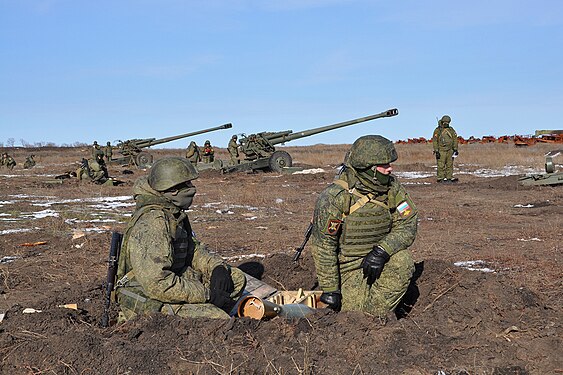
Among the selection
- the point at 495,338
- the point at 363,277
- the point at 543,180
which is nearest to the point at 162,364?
the point at 363,277

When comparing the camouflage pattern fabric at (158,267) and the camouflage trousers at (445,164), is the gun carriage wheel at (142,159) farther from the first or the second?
the camouflage pattern fabric at (158,267)

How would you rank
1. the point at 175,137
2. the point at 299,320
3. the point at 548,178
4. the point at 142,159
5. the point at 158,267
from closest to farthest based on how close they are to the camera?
the point at 158,267, the point at 299,320, the point at 548,178, the point at 175,137, the point at 142,159

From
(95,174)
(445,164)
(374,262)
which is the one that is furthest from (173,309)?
(95,174)

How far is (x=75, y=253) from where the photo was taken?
8711 millimetres

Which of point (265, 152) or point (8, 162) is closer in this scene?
point (265, 152)

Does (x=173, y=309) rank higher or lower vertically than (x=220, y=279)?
lower

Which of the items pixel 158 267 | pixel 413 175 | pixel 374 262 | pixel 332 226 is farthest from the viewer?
pixel 413 175

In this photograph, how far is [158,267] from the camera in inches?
167

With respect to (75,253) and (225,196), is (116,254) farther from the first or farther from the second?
(225,196)

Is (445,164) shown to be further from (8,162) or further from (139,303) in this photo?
(8,162)

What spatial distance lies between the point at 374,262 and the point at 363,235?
11.6 inches

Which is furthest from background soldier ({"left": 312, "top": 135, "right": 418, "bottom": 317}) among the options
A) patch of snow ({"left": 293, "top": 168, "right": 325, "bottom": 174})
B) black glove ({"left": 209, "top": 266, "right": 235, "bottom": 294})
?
patch of snow ({"left": 293, "top": 168, "right": 325, "bottom": 174})

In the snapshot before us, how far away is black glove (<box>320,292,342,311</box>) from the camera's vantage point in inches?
196

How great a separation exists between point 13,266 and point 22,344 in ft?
13.3
